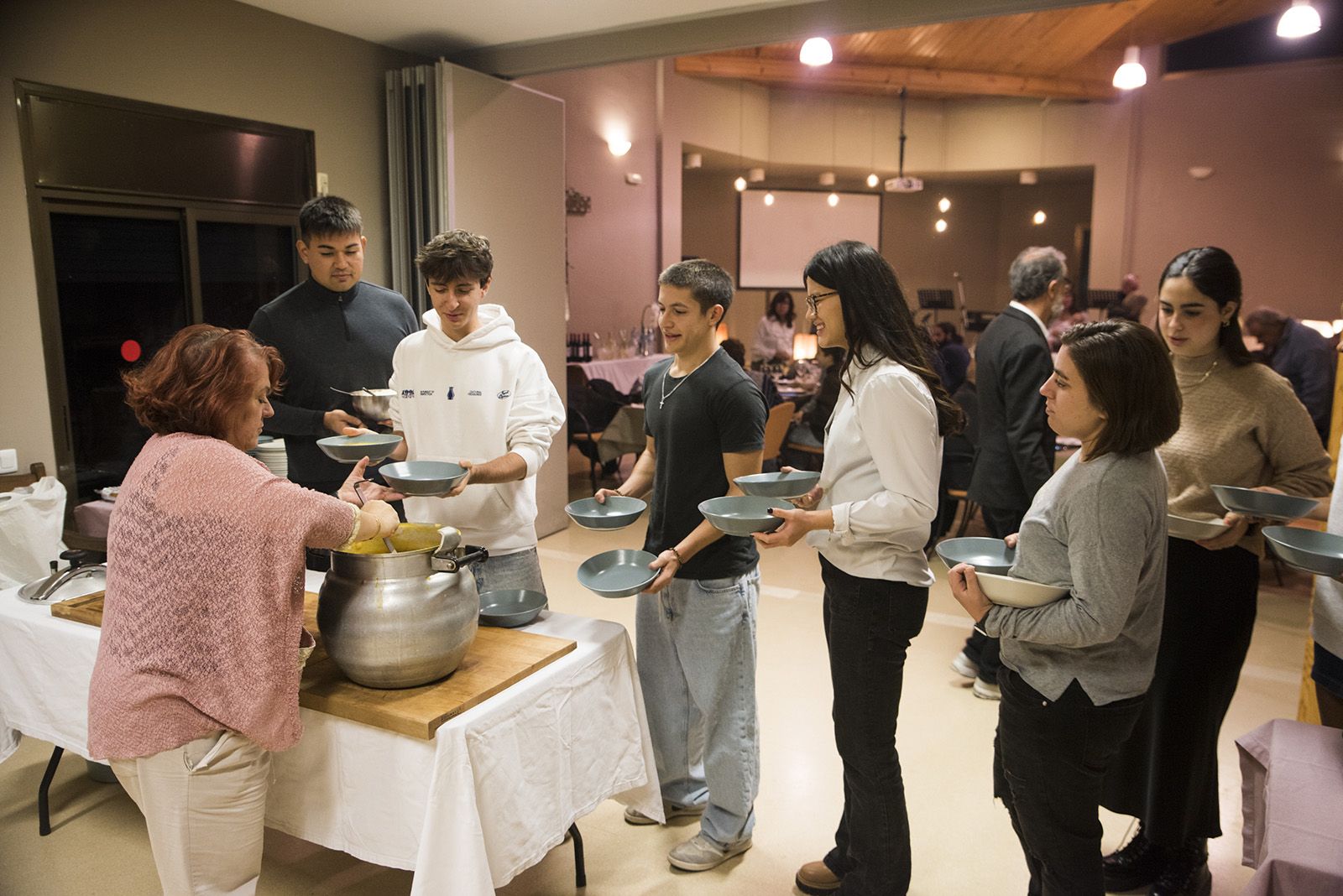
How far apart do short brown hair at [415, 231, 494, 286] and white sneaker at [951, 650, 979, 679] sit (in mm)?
2483

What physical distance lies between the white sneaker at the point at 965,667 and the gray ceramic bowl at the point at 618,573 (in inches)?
78.2

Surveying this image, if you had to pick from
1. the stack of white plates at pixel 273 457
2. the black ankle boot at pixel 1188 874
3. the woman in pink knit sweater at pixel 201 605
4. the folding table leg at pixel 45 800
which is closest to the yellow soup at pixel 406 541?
the woman in pink knit sweater at pixel 201 605

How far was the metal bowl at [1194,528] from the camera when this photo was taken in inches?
75.4

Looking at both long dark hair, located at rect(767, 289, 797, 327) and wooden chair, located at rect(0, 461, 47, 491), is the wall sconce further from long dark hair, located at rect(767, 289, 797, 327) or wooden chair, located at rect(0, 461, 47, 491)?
wooden chair, located at rect(0, 461, 47, 491)

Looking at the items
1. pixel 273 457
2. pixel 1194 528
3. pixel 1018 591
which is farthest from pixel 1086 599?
pixel 273 457

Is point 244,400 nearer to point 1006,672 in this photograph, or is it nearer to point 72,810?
point 1006,672

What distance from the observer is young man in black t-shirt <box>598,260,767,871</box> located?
2238 millimetres

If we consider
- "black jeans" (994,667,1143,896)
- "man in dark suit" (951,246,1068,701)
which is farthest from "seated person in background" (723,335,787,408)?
"black jeans" (994,667,1143,896)

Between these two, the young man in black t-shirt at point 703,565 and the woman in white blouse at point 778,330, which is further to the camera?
the woman in white blouse at point 778,330

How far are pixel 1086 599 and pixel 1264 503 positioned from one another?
667mm

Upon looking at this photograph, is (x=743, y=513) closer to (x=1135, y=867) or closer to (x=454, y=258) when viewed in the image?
(x=454, y=258)

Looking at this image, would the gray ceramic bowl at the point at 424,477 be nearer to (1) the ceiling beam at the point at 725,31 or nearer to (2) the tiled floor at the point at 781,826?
(2) the tiled floor at the point at 781,826

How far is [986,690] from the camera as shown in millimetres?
3480

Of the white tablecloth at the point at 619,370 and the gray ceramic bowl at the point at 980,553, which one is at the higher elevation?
the gray ceramic bowl at the point at 980,553
